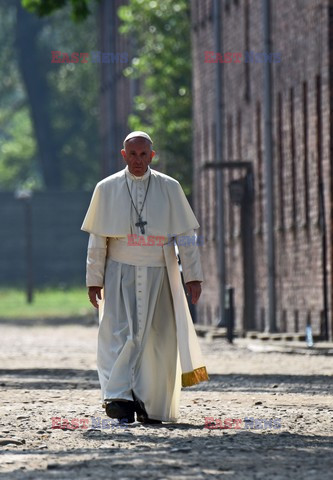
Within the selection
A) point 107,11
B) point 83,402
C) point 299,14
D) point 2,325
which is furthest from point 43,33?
point 83,402

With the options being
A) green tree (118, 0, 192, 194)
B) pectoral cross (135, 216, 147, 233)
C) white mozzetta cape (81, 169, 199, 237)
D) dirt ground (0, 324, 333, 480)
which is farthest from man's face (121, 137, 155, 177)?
green tree (118, 0, 192, 194)

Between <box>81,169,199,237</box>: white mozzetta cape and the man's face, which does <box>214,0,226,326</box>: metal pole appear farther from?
the man's face

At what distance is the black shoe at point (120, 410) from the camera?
40.1ft

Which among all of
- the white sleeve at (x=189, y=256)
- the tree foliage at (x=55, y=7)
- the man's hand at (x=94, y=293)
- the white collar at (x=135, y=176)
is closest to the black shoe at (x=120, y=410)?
the man's hand at (x=94, y=293)

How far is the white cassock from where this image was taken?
487 inches

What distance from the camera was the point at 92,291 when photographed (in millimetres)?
12562

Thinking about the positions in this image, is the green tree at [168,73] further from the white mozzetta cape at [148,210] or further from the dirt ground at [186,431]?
the white mozzetta cape at [148,210]

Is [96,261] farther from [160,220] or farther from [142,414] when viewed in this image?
[142,414]

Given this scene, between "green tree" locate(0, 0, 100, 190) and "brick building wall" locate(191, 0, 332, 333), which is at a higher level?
"green tree" locate(0, 0, 100, 190)

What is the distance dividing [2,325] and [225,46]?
7.17 meters

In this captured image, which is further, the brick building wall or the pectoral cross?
the brick building wall

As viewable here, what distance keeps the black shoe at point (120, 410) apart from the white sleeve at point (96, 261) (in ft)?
2.73

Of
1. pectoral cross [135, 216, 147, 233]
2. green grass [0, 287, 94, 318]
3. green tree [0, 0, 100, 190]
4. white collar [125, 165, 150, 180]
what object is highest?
green tree [0, 0, 100, 190]

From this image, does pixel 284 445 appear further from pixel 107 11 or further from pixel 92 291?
pixel 107 11
